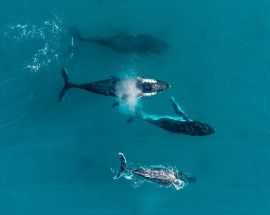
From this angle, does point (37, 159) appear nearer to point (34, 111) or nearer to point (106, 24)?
point (34, 111)

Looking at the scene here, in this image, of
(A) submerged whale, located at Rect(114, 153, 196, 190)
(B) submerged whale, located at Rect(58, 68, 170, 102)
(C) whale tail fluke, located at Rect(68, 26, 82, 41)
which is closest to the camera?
(B) submerged whale, located at Rect(58, 68, 170, 102)

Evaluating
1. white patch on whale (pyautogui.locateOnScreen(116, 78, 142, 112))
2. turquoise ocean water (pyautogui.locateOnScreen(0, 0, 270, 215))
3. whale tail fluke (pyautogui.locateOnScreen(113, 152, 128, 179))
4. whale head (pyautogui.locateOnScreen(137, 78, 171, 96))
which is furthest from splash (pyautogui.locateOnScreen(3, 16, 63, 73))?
whale tail fluke (pyautogui.locateOnScreen(113, 152, 128, 179))

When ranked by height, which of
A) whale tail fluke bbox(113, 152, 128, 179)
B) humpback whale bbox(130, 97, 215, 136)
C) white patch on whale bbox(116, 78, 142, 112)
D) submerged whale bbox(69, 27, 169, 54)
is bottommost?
whale tail fluke bbox(113, 152, 128, 179)

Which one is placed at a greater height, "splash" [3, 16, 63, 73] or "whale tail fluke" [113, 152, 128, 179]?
"splash" [3, 16, 63, 73]

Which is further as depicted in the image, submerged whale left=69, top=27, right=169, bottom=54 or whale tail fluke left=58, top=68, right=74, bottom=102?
submerged whale left=69, top=27, right=169, bottom=54

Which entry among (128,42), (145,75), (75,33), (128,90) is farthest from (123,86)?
(75,33)

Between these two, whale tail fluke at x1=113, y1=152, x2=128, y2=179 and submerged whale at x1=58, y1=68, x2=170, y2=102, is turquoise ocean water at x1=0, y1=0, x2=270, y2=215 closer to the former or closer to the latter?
submerged whale at x1=58, y1=68, x2=170, y2=102

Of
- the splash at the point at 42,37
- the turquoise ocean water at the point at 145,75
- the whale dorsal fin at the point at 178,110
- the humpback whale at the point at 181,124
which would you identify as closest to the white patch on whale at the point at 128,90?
the turquoise ocean water at the point at 145,75
